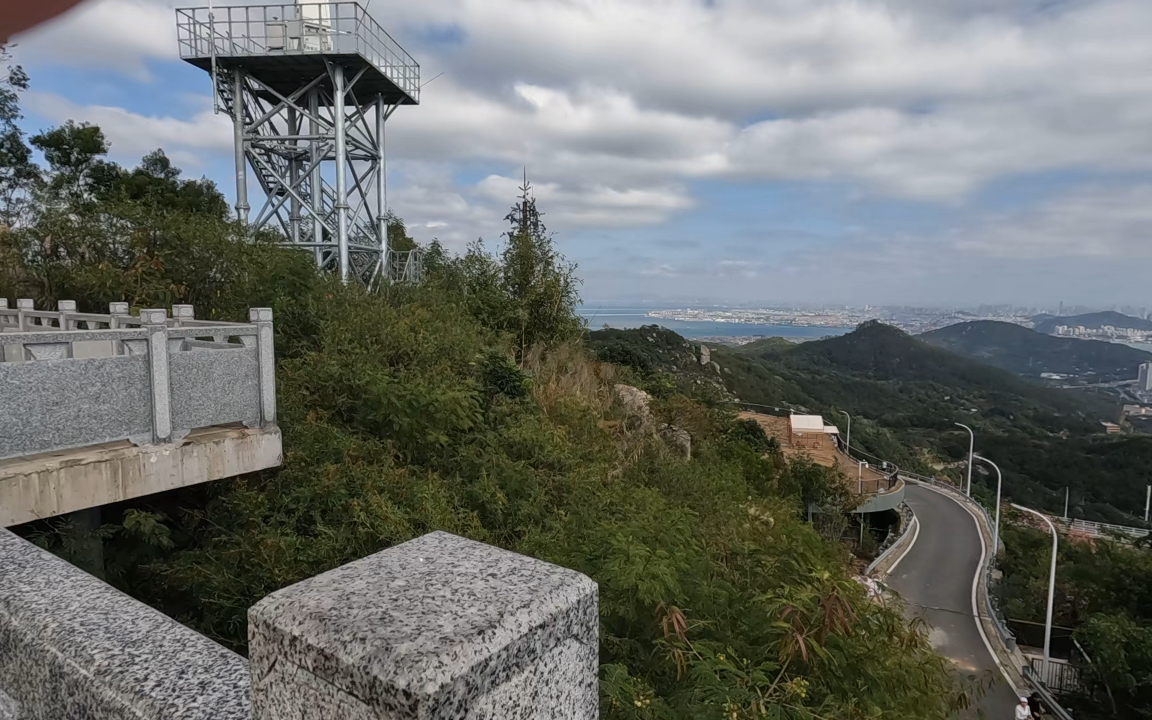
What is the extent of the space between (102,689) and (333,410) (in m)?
4.84

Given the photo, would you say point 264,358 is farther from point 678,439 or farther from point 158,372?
point 678,439

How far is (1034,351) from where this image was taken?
456 ft

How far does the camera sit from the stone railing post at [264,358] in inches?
202

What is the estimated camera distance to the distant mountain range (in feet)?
399

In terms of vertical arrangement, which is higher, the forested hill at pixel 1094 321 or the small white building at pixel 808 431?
the forested hill at pixel 1094 321

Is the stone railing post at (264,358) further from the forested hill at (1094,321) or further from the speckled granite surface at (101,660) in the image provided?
the forested hill at (1094,321)

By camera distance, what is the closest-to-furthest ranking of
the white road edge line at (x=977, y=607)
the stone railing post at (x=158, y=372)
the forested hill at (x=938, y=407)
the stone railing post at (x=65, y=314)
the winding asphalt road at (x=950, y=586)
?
the stone railing post at (x=158, y=372), the stone railing post at (x=65, y=314), the winding asphalt road at (x=950, y=586), the white road edge line at (x=977, y=607), the forested hill at (x=938, y=407)

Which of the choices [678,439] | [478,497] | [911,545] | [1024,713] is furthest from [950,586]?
[478,497]

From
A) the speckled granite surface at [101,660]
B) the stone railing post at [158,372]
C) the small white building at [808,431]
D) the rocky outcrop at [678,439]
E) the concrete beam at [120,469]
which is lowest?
the small white building at [808,431]

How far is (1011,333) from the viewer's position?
14775cm

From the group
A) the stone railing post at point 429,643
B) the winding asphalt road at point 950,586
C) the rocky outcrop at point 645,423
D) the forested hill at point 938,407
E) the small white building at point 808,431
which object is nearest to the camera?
the stone railing post at point 429,643

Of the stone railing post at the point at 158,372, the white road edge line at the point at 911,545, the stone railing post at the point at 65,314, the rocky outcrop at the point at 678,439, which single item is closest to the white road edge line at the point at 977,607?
the white road edge line at the point at 911,545

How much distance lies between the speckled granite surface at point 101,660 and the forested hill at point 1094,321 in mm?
192744

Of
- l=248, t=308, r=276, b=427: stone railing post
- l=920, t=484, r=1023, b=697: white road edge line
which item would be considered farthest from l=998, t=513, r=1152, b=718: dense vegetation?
l=248, t=308, r=276, b=427: stone railing post
